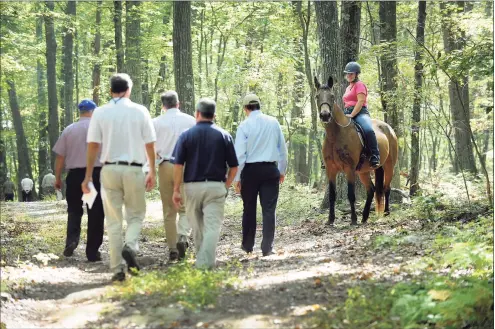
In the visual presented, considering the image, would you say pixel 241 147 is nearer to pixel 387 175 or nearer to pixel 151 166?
pixel 151 166

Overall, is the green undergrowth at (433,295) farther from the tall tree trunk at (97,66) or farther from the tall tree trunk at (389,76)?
the tall tree trunk at (97,66)

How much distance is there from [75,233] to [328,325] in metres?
5.66

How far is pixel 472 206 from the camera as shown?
12117 millimetres

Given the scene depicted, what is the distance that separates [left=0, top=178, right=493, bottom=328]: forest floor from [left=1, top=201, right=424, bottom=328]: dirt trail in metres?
0.01

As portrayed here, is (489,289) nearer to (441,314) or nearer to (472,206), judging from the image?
(441,314)

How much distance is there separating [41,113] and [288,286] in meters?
37.4

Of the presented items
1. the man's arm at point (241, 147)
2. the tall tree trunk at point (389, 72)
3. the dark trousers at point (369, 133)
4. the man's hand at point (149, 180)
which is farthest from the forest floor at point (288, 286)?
the tall tree trunk at point (389, 72)

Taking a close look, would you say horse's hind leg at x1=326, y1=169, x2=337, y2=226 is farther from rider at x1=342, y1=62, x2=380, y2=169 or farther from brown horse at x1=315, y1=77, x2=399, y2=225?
rider at x1=342, y1=62, x2=380, y2=169

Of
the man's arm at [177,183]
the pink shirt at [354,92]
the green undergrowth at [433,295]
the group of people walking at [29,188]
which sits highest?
the pink shirt at [354,92]

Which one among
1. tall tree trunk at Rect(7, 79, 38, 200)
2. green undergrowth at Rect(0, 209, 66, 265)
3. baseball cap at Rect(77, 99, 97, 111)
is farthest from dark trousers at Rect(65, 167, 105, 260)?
tall tree trunk at Rect(7, 79, 38, 200)

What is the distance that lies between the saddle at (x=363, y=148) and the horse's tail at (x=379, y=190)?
1.19m

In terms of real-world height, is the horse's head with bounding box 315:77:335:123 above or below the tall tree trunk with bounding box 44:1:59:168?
below

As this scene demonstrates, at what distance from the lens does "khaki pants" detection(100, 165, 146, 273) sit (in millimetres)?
8297

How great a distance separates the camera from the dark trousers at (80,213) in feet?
33.3
